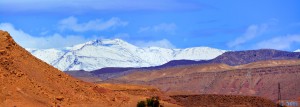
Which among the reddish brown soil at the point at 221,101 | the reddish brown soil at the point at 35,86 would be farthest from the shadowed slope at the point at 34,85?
the reddish brown soil at the point at 221,101

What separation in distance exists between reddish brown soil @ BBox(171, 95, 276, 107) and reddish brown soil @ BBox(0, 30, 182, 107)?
40.4m

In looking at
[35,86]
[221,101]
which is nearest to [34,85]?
[35,86]

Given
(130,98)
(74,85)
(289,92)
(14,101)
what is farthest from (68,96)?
(289,92)

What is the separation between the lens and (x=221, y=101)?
124 m

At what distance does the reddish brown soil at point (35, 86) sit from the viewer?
6638 centimetres

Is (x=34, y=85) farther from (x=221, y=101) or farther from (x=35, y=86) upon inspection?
(x=221, y=101)

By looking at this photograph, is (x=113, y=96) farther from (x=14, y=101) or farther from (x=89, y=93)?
(x=14, y=101)

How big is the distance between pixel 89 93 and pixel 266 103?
5204 cm

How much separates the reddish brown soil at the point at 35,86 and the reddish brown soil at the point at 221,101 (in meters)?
40.4

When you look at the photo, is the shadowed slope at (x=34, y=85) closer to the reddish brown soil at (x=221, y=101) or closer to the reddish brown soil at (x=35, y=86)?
the reddish brown soil at (x=35, y=86)

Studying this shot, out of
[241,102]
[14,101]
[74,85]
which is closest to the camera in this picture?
[14,101]

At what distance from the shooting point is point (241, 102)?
123812 mm

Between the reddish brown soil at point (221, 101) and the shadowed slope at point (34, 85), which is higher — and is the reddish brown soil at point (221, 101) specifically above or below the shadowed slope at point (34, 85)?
above

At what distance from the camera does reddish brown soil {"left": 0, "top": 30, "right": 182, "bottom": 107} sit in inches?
2613
